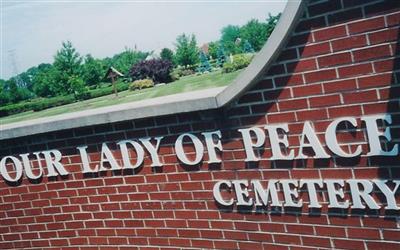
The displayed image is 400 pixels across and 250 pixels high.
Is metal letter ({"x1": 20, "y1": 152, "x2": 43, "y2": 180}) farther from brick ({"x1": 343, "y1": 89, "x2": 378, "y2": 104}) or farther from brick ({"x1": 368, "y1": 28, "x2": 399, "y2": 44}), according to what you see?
brick ({"x1": 368, "y1": 28, "x2": 399, "y2": 44})

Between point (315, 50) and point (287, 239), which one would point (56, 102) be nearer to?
point (287, 239)

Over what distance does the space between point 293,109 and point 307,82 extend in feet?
0.75

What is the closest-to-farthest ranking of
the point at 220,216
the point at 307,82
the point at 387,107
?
the point at 387,107 < the point at 307,82 < the point at 220,216

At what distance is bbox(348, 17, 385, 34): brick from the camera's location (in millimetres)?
2717

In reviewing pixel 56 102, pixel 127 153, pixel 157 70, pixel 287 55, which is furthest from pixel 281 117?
pixel 56 102

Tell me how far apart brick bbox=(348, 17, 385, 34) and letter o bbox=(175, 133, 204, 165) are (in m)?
1.49

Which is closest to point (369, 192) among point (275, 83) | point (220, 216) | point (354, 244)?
point (354, 244)

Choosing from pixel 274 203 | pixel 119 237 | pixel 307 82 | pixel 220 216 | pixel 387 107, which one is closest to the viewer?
pixel 387 107

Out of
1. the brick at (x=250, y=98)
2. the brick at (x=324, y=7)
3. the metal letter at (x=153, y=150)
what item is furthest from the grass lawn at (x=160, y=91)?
the brick at (x=324, y=7)

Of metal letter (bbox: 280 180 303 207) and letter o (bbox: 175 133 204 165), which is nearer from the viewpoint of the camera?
metal letter (bbox: 280 180 303 207)

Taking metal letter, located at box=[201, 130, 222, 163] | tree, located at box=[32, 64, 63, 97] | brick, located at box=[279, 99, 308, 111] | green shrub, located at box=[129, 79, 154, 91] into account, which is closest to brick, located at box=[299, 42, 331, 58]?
brick, located at box=[279, 99, 308, 111]

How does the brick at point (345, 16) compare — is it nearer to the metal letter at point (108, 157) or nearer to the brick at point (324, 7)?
the brick at point (324, 7)

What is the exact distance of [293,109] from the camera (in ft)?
10.2

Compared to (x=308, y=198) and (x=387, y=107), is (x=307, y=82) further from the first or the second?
(x=308, y=198)
